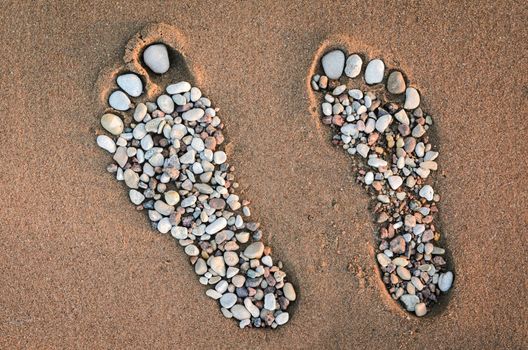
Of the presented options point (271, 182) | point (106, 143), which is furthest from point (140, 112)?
point (271, 182)

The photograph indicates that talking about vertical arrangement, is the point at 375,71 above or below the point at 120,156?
below

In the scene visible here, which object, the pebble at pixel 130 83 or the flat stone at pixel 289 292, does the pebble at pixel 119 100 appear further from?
the flat stone at pixel 289 292

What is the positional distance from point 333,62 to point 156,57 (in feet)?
2.59

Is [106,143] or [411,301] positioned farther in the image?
[411,301]

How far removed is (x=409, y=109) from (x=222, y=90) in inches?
34.0

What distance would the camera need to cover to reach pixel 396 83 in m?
2.37

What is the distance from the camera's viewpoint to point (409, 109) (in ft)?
7.86

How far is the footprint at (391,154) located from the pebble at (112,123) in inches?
34.5

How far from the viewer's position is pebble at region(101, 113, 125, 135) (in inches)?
90.7

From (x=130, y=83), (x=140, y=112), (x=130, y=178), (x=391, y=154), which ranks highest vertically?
(x=130, y=83)

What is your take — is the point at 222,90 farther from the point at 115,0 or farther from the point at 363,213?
the point at 363,213

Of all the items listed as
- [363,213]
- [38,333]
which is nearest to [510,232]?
[363,213]

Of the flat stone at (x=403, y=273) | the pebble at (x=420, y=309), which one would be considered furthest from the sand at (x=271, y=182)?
the flat stone at (x=403, y=273)

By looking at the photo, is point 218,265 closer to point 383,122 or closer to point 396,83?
point 383,122
